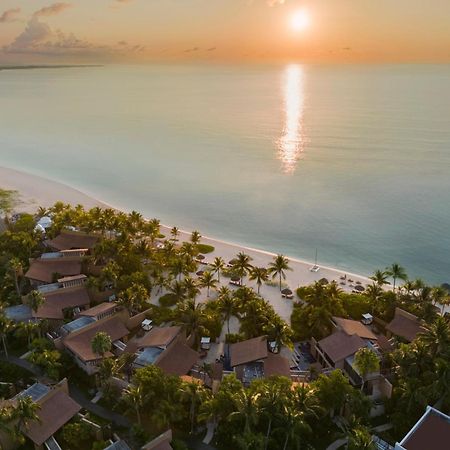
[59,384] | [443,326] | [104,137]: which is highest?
[104,137]

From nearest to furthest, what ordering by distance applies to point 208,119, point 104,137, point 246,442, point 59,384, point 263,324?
point 246,442
point 59,384
point 263,324
point 104,137
point 208,119

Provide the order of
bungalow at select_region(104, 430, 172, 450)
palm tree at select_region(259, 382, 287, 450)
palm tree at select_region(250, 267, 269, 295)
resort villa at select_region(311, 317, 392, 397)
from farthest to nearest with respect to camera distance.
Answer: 1. palm tree at select_region(250, 267, 269, 295)
2. resort villa at select_region(311, 317, 392, 397)
3. palm tree at select_region(259, 382, 287, 450)
4. bungalow at select_region(104, 430, 172, 450)

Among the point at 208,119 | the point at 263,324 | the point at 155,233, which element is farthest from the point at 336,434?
the point at 208,119

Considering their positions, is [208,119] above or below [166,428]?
above

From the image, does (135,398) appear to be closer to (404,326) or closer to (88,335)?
(88,335)

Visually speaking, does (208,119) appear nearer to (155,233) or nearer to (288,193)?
(288,193)

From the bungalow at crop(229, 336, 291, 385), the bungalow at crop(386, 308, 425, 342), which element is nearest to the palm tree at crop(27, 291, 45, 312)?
the bungalow at crop(229, 336, 291, 385)

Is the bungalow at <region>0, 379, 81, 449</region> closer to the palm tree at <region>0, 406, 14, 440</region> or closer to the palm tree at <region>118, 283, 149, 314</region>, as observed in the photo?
the palm tree at <region>0, 406, 14, 440</region>
